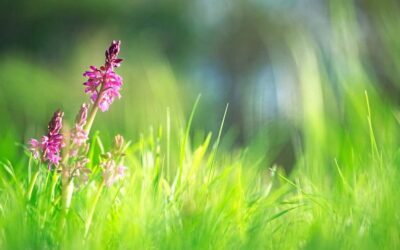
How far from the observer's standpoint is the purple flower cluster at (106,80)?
3.24ft

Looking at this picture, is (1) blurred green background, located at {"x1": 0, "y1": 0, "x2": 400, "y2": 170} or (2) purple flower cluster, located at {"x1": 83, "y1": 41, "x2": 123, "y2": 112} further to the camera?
(1) blurred green background, located at {"x1": 0, "y1": 0, "x2": 400, "y2": 170}

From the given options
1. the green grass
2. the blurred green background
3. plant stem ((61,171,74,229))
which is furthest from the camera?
the blurred green background

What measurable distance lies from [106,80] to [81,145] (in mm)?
95

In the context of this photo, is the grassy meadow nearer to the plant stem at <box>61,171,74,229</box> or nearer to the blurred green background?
the plant stem at <box>61,171,74,229</box>

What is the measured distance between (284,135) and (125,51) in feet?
21.8

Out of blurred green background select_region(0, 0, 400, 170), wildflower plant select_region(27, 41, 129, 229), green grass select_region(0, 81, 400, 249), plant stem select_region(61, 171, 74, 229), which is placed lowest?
green grass select_region(0, 81, 400, 249)

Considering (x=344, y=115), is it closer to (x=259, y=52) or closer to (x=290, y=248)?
(x=290, y=248)

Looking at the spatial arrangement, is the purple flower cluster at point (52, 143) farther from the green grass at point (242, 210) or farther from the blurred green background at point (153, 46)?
the blurred green background at point (153, 46)

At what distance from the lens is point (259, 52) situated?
10.6 metres

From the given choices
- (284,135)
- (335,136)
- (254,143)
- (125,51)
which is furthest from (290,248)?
(125,51)

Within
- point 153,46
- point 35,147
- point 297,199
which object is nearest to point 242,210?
point 297,199

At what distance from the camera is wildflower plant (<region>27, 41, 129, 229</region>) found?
3.07 feet

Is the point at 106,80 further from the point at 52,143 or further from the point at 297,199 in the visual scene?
the point at 297,199

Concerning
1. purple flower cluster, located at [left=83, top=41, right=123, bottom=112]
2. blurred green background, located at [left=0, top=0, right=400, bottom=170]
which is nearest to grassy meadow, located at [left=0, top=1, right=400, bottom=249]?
purple flower cluster, located at [left=83, top=41, right=123, bottom=112]
